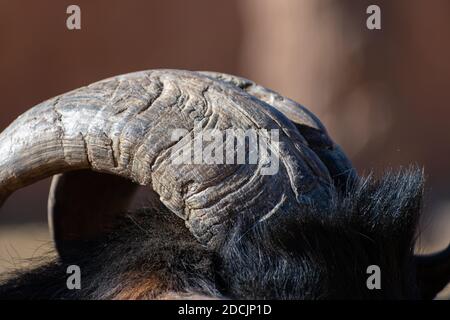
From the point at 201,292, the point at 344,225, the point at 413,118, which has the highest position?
the point at 344,225

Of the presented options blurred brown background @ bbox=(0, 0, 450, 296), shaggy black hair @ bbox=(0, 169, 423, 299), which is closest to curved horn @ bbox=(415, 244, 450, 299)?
shaggy black hair @ bbox=(0, 169, 423, 299)

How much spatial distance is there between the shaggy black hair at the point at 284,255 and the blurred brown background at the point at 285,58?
6.85m

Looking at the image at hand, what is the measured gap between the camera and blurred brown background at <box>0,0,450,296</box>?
10891mm

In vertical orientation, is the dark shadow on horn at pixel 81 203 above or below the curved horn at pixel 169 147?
below

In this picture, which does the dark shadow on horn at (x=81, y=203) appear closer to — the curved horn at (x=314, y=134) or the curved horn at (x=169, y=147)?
the curved horn at (x=169, y=147)

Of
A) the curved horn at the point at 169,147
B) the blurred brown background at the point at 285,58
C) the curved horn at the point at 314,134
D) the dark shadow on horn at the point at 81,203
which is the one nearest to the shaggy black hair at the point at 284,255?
the curved horn at the point at 169,147

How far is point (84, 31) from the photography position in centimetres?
1325

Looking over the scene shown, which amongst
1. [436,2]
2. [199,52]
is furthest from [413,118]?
[199,52]

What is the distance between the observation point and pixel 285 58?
11.4 metres

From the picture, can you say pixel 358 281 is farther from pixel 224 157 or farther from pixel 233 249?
pixel 224 157

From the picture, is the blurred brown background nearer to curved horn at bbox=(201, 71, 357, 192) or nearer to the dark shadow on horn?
the dark shadow on horn

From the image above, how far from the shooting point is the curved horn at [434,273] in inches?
137

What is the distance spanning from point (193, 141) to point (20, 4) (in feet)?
36.8

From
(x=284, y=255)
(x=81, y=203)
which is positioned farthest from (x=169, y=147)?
(x=81, y=203)
